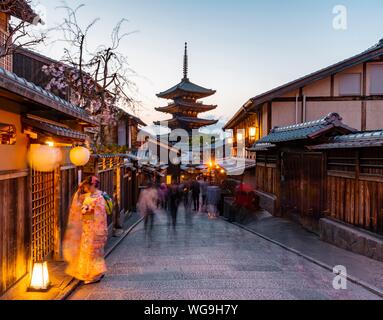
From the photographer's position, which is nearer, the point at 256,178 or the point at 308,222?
the point at 308,222

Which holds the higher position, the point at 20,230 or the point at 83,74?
the point at 83,74

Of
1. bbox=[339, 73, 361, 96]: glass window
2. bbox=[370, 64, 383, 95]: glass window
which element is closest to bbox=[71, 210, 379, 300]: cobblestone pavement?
bbox=[339, 73, 361, 96]: glass window

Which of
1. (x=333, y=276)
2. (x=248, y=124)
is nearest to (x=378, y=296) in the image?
(x=333, y=276)

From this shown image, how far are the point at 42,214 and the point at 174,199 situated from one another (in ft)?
23.4

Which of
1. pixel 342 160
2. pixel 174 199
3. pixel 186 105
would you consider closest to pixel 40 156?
pixel 174 199

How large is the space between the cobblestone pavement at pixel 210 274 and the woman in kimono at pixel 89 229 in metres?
0.33

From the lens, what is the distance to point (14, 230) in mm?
7086

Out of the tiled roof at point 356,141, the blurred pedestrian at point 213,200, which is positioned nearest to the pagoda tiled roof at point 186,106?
the blurred pedestrian at point 213,200

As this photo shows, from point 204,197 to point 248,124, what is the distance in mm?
7305

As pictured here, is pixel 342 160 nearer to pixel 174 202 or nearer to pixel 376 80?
pixel 174 202

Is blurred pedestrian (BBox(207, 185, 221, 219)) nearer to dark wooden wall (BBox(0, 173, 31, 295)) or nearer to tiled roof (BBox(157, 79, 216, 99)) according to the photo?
dark wooden wall (BBox(0, 173, 31, 295))

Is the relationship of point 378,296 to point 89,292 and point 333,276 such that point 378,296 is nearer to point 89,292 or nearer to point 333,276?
point 333,276

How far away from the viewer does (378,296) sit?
717 cm

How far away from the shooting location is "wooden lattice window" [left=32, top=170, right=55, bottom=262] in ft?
27.7
